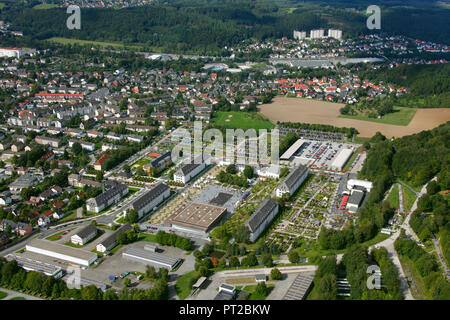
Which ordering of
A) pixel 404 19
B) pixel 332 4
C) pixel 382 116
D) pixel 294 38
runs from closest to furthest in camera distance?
pixel 382 116 < pixel 294 38 < pixel 404 19 < pixel 332 4

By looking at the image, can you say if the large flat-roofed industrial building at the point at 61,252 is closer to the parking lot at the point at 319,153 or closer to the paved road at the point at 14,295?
the paved road at the point at 14,295

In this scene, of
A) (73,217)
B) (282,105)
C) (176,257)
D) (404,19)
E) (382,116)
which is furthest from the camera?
(404,19)

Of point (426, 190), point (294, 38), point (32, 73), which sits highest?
point (294, 38)

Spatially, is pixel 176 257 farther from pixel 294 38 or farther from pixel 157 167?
pixel 294 38

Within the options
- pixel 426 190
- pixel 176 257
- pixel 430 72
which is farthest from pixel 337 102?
pixel 176 257

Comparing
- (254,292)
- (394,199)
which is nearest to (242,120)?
(394,199)

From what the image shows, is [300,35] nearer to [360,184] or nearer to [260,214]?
[360,184]

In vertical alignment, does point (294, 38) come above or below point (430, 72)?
above

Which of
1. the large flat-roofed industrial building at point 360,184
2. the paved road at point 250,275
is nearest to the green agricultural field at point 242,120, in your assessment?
the large flat-roofed industrial building at point 360,184
